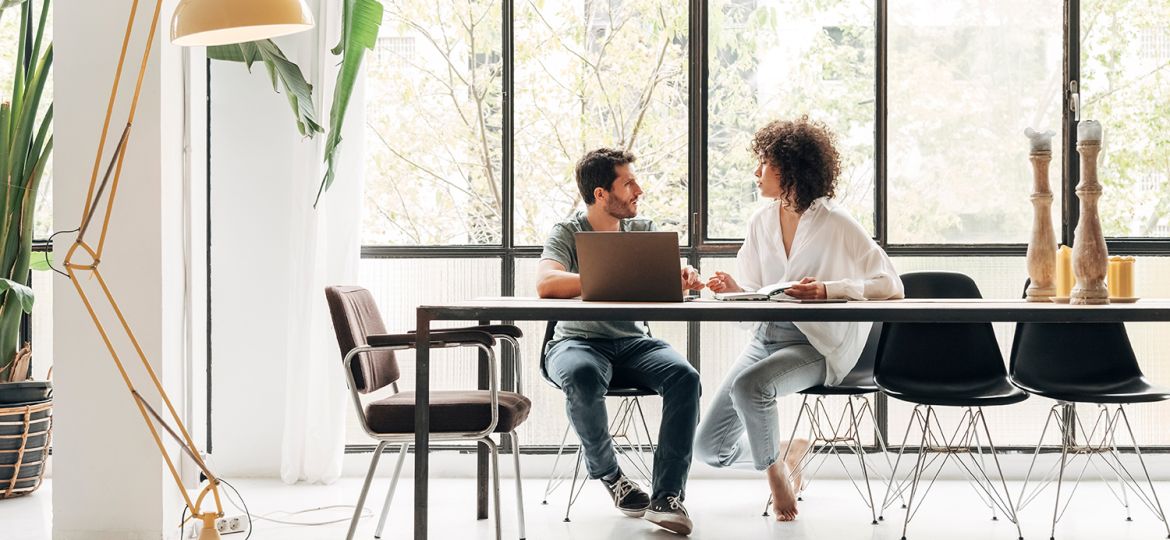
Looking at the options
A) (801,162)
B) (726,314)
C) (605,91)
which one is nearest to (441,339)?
(726,314)

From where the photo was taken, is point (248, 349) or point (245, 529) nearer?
point (245, 529)

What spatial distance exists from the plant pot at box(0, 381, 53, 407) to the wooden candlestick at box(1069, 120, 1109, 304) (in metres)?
3.60

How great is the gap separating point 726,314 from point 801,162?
3.46 ft

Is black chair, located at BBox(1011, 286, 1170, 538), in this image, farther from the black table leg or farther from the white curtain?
the white curtain

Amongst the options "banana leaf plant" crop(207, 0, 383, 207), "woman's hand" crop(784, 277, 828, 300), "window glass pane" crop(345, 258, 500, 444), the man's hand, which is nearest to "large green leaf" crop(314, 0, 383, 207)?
"banana leaf plant" crop(207, 0, 383, 207)

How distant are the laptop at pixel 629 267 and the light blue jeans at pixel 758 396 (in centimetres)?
59

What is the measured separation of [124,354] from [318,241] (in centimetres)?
101

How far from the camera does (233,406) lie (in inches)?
169

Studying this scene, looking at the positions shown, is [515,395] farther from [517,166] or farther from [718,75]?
[718,75]

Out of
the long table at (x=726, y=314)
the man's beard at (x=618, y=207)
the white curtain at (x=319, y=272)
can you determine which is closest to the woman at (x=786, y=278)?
the man's beard at (x=618, y=207)

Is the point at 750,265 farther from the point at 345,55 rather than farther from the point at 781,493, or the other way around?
the point at 345,55

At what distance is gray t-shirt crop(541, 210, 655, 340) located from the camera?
364 centimetres

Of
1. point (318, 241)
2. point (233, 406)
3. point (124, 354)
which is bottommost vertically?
point (233, 406)

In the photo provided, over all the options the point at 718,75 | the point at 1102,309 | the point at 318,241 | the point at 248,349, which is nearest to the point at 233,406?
the point at 248,349
